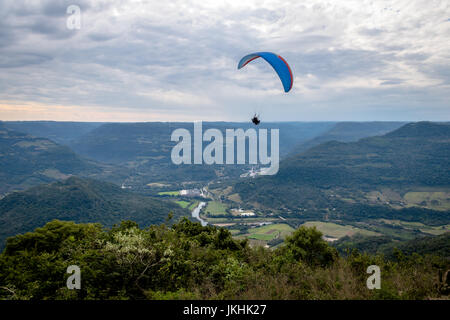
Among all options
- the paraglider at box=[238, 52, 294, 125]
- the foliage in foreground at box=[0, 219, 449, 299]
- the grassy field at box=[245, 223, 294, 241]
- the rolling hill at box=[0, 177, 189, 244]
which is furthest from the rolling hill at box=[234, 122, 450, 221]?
the foliage in foreground at box=[0, 219, 449, 299]

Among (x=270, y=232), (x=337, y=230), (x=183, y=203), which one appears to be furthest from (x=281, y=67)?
(x=183, y=203)

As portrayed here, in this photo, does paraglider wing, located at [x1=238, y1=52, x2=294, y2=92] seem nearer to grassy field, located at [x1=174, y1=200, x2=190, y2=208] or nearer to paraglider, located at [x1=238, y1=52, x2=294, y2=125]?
paraglider, located at [x1=238, y1=52, x2=294, y2=125]

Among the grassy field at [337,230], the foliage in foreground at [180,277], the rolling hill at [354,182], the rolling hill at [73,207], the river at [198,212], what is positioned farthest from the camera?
the rolling hill at [354,182]

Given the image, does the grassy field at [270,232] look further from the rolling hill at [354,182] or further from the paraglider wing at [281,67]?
the paraglider wing at [281,67]

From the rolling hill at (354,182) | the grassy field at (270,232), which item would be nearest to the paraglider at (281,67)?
the grassy field at (270,232)

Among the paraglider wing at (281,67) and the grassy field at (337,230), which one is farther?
the grassy field at (337,230)

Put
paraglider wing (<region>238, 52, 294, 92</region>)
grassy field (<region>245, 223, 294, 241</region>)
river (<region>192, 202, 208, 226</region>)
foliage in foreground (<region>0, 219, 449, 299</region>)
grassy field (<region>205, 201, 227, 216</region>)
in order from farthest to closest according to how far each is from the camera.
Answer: grassy field (<region>205, 201, 227, 216</region>)
river (<region>192, 202, 208, 226</region>)
grassy field (<region>245, 223, 294, 241</region>)
paraglider wing (<region>238, 52, 294, 92</region>)
foliage in foreground (<region>0, 219, 449, 299</region>)

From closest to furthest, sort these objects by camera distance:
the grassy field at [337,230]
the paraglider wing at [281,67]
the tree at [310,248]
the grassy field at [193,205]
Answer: the paraglider wing at [281,67] → the tree at [310,248] → the grassy field at [337,230] → the grassy field at [193,205]
